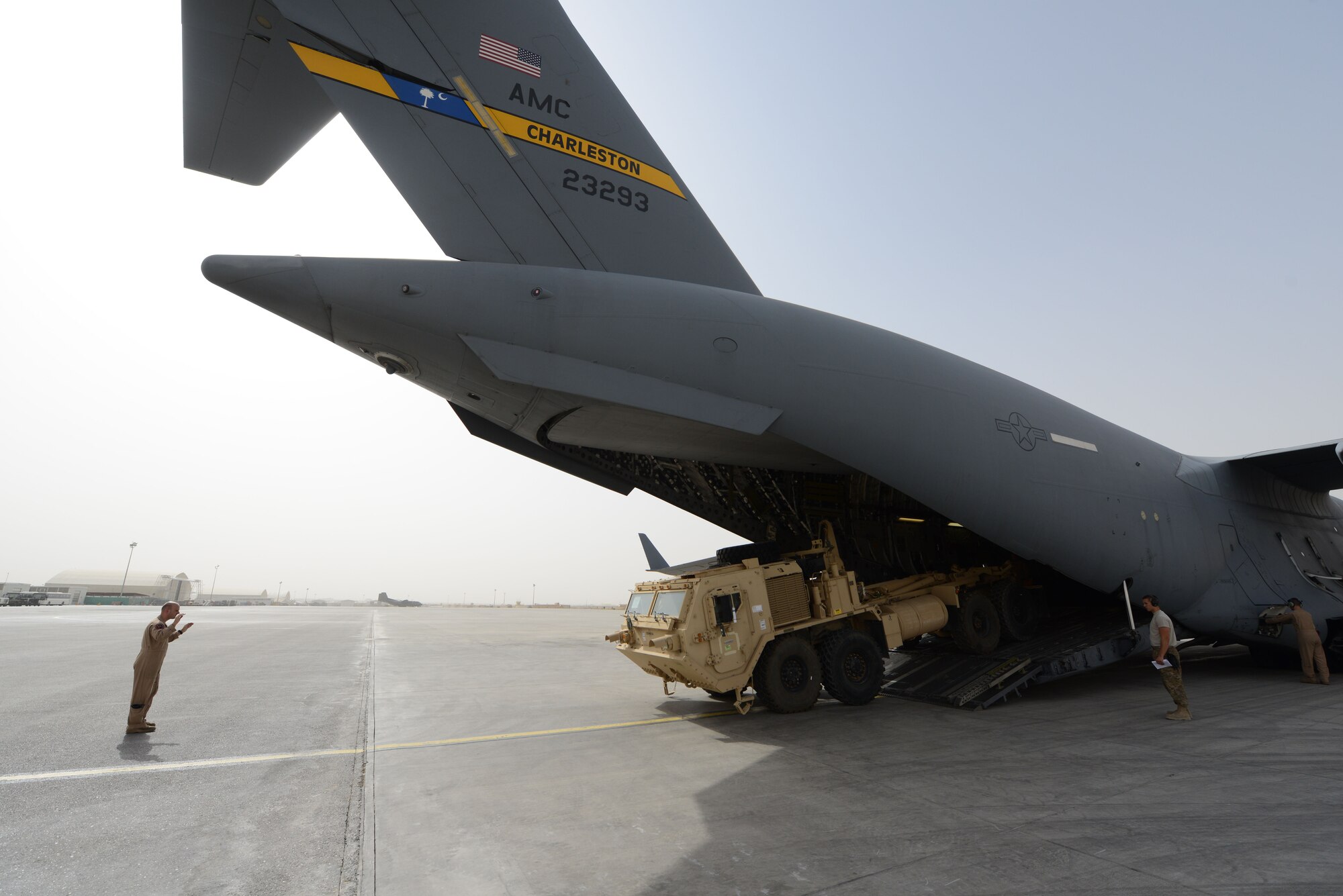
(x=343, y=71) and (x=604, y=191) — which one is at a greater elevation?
(x=343, y=71)

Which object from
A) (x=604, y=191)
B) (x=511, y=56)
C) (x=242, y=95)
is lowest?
(x=604, y=191)

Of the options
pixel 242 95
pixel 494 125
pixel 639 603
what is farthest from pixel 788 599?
pixel 242 95

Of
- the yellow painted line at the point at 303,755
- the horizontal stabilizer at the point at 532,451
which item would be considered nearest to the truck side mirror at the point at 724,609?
the yellow painted line at the point at 303,755

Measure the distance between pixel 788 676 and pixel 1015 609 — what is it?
3.87 metres

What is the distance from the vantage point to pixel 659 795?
4344 mm

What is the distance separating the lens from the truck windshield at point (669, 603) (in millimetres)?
6973

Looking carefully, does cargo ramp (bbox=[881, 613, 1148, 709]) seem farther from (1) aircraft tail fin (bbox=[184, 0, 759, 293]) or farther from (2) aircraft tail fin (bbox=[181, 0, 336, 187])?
(2) aircraft tail fin (bbox=[181, 0, 336, 187])

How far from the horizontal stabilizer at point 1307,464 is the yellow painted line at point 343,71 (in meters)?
11.7

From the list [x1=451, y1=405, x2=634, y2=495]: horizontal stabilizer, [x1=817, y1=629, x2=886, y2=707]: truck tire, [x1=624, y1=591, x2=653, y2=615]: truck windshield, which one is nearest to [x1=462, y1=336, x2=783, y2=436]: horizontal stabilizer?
[x1=451, y1=405, x2=634, y2=495]: horizontal stabilizer

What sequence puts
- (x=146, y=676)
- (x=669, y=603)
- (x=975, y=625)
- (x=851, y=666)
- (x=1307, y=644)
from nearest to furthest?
1. (x=146, y=676)
2. (x=669, y=603)
3. (x=851, y=666)
4. (x=975, y=625)
5. (x=1307, y=644)

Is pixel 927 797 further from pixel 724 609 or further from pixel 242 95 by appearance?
pixel 242 95

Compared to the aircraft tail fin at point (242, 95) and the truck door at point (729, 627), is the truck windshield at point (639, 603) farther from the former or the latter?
the aircraft tail fin at point (242, 95)

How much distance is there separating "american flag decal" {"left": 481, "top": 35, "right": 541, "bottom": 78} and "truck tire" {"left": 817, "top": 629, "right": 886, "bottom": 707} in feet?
20.8

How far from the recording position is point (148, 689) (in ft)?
19.8
